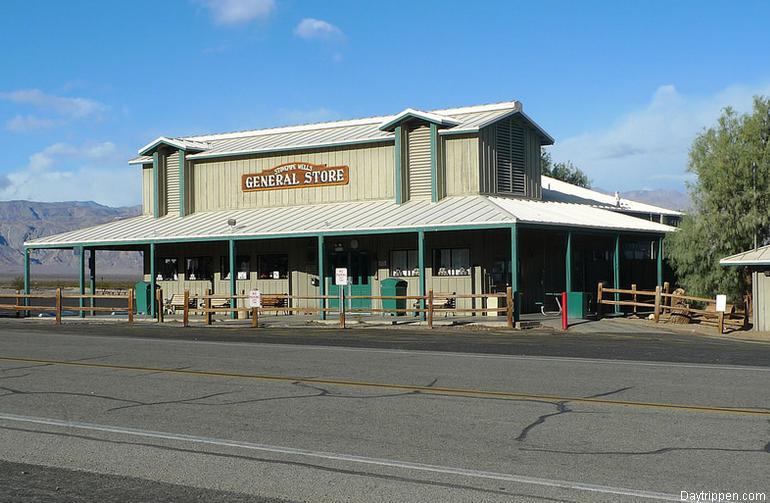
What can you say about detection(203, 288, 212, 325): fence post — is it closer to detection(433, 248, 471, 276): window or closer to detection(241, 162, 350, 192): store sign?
detection(241, 162, 350, 192): store sign

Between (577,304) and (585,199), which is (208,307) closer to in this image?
(577,304)

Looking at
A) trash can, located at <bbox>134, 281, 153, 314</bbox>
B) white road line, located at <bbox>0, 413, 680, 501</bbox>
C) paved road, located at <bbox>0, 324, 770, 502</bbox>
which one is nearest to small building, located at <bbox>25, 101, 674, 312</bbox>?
trash can, located at <bbox>134, 281, 153, 314</bbox>

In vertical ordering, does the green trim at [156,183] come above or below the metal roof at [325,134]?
below

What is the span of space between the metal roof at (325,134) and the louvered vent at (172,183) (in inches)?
36.5

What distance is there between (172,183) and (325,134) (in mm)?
7687

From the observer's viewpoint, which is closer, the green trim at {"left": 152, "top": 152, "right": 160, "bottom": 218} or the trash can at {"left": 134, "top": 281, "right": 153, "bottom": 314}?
the trash can at {"left": 134, "top": 281, "right": 153, "bottom": 314}

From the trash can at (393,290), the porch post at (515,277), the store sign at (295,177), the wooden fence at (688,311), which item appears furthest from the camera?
the store sign at (295,177)

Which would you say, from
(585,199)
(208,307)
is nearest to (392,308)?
(208,307)

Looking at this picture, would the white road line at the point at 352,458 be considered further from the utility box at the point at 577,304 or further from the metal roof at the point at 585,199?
the metal roof at the point at 585,199

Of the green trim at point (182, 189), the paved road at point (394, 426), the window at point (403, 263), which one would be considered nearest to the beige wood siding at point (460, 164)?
the window at point (403, 263)

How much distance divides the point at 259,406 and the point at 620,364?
738 centimetres

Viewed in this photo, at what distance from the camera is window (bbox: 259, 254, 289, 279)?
123 ft

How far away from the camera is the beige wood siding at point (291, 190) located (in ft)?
118

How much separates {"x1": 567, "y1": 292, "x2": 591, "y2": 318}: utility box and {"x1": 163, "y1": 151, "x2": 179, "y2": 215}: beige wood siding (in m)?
18.9
